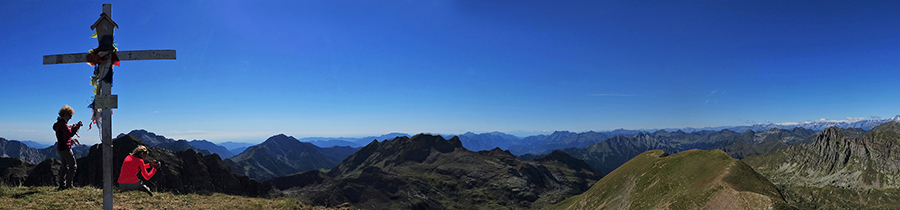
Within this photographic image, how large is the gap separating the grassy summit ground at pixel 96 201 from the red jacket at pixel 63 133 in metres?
3.72

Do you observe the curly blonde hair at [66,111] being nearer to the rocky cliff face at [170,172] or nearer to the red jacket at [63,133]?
the red jacket at [63,133]

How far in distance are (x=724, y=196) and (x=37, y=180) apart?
18599 cm

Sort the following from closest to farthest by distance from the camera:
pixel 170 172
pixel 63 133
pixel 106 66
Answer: pixel 106 66
pixel 63 133
pixel 170 172

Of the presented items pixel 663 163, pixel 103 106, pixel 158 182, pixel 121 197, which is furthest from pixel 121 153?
pixel 663 163

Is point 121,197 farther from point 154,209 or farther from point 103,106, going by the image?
point 103,106

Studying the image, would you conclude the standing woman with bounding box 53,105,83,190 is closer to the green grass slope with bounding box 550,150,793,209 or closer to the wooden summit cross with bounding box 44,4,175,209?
the wooden summit cross with bounding box 44,4,175,209

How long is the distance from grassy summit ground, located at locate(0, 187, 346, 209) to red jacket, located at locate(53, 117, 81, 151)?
147 inches

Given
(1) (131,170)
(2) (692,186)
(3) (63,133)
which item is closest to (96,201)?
(3) (63,133)

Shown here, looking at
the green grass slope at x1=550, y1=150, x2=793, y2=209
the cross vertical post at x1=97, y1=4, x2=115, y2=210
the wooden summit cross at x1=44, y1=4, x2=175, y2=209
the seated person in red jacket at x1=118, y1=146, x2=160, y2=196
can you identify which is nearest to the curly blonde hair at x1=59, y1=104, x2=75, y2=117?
the wooden summit cross at x1=44, y1=4, x2=175, y2=209

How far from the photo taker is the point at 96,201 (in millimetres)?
19047

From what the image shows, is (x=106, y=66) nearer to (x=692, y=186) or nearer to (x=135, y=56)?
(x=135, y=56)

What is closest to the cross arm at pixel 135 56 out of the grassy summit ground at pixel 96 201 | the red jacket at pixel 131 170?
the red jacket at pixel 131 170

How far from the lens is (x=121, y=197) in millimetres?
A: 20625

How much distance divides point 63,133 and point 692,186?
56.3 meters
